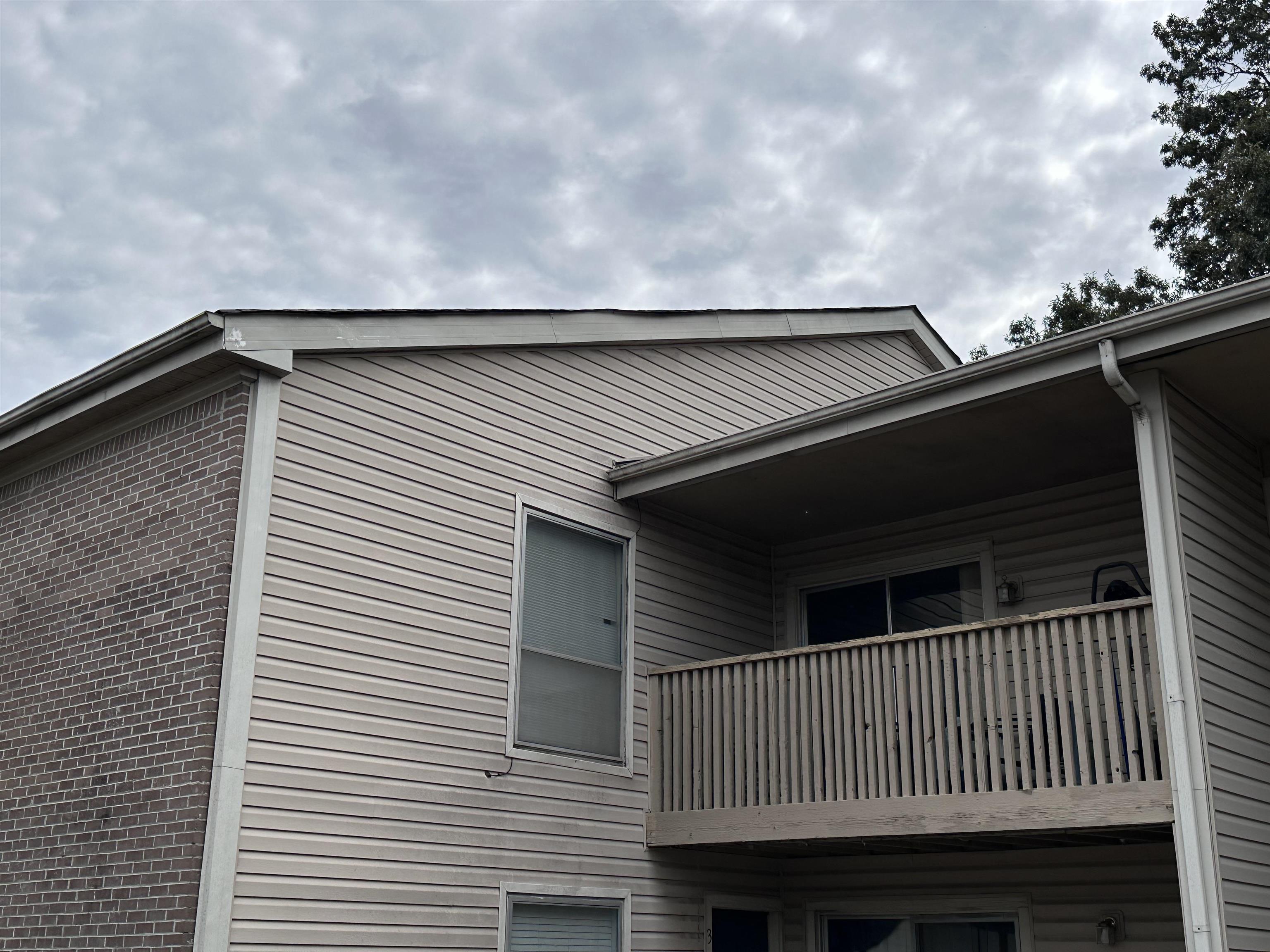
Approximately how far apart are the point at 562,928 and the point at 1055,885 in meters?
3.43

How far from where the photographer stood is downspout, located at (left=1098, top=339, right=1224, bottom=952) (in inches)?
244

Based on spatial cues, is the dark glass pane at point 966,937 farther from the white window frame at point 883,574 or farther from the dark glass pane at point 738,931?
the white window frame at point 883,574

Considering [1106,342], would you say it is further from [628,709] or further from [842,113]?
[842,113]

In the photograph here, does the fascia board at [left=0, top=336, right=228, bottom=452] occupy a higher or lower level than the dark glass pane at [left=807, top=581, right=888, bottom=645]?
higher

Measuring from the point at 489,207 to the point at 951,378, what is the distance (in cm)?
2156

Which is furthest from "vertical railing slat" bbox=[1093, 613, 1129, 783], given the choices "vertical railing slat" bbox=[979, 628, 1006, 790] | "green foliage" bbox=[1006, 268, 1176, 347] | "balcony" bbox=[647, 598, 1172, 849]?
"green foliage" bbox=[1006, 268, 1176, 347]

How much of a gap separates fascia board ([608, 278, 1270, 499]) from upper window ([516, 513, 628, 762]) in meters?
0.64

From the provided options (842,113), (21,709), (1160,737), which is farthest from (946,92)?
(21,709)

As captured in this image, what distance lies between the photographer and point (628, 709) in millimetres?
9266

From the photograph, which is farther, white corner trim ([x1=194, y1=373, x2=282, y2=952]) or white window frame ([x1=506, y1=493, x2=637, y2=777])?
white window frame ([x1=506, y1=493, x2=637, y2=777])

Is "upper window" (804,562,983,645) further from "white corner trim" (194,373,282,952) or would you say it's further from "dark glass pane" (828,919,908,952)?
"white corner trim" (194,373,282,952)

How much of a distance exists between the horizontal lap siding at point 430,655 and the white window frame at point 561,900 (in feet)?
0.20

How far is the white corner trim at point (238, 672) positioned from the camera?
6445 mm

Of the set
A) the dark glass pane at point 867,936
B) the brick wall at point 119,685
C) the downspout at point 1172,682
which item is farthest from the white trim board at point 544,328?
the dark glass pane at point 867,936
